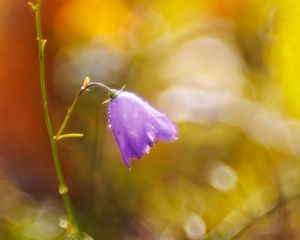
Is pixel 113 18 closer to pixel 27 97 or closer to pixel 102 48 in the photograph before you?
pixel 102 48

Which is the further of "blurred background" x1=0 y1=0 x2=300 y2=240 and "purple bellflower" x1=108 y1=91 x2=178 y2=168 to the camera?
"blurred background" x1=0 y1=0 x2=300 y2=240

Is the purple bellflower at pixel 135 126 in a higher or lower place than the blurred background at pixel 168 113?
lower

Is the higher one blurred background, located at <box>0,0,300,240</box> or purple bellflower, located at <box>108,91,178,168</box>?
blurred background, located at <box>0,0,300,240</box>

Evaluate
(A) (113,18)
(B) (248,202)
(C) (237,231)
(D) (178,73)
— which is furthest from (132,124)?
(A) (113,18)

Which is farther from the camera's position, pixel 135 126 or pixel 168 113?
pixel 168 113

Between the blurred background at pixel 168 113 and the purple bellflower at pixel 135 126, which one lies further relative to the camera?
the blurred background at pixel 168 113

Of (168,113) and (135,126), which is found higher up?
(168,113)
